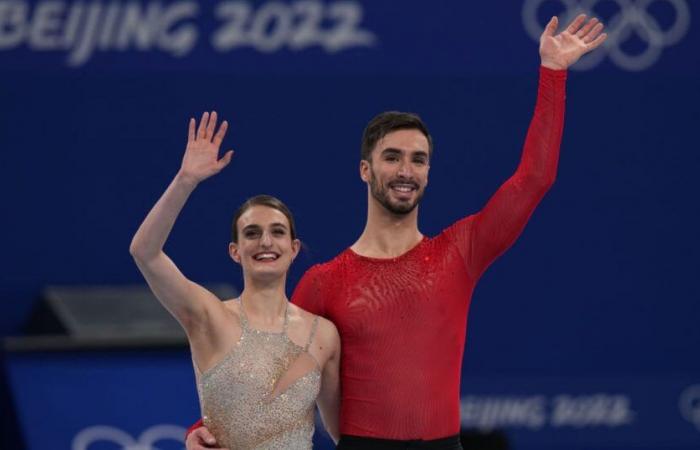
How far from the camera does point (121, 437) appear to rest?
6445 mm

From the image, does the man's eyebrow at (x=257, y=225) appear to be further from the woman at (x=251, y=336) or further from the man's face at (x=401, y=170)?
the man's face at (x=401, y=170)

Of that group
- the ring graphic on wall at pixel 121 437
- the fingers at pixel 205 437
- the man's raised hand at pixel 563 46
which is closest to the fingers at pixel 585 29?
the man's raised hand at pixel 563 46

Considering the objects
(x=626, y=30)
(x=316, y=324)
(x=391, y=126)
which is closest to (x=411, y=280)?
(x=316, y=324)

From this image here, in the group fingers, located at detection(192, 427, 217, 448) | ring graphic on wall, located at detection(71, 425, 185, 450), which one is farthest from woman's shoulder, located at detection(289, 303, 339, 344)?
ring graphic on wall, located at detection(71, 425, 185, 450)

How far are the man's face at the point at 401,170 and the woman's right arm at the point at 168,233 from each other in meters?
0.62

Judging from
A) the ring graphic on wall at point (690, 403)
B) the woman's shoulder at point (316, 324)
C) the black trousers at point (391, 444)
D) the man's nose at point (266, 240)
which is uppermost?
the man's nose at point (266, 240)

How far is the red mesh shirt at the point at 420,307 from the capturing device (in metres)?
4.45

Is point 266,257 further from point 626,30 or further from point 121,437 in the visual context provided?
point 626,30

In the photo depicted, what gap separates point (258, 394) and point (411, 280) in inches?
25.9

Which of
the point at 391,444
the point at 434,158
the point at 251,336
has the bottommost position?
the point at 391,444

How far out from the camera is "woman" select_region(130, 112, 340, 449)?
416cm

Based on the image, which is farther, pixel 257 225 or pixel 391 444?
pixel 391 444

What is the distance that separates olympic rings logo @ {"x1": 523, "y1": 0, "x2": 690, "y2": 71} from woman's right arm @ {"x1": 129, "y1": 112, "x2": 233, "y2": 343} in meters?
3.85

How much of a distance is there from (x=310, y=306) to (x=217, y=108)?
2999 mm
